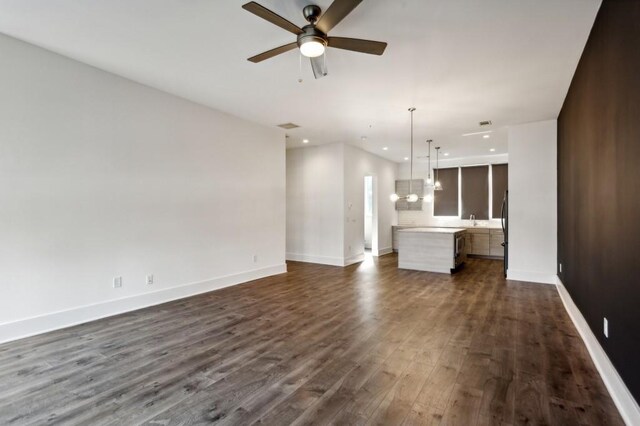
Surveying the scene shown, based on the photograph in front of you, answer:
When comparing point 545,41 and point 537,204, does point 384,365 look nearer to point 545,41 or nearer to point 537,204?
point 545,41

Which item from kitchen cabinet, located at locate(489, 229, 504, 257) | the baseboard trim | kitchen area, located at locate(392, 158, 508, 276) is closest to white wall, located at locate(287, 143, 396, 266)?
kitchen area, located at locate(392, 158, 508, 276)

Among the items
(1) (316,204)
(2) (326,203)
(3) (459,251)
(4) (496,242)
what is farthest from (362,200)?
(4) (496,242)

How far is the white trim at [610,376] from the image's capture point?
180cm

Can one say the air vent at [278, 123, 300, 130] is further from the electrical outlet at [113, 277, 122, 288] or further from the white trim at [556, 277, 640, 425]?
the white trim at [556, 277, 640, 425]

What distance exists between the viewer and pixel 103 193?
144 inches

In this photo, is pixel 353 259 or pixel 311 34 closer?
pixel 311 34

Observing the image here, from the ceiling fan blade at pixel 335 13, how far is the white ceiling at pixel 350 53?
258 millimetres

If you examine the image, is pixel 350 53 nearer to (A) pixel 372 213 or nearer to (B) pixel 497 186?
(A) pixel 372 213

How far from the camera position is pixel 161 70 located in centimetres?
363

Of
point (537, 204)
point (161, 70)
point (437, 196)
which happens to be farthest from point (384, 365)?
point (437, 196)

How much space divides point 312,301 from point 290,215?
3.84m

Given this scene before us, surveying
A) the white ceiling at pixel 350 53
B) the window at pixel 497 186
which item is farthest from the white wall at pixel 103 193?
the window at pixel 497 186

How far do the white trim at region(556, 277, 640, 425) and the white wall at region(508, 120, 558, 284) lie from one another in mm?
2213

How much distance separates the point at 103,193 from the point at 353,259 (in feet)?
17.5
